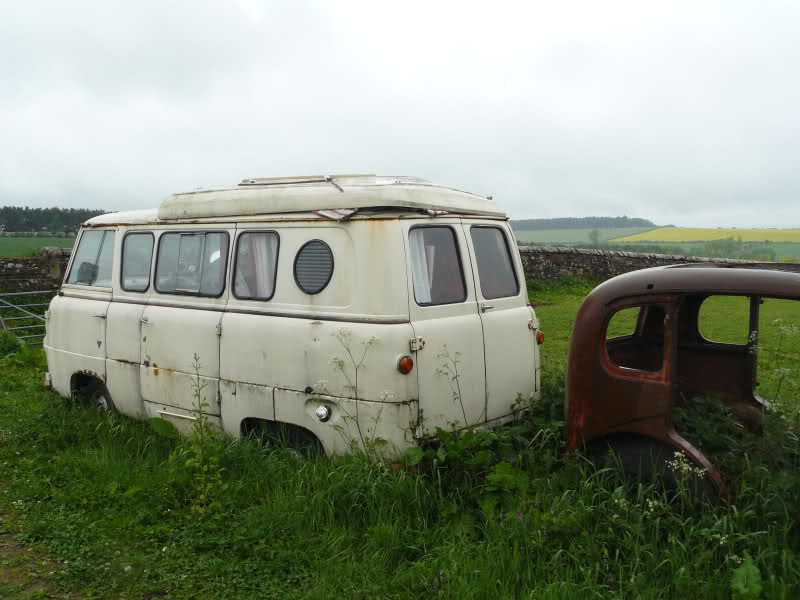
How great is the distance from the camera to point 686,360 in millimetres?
5699

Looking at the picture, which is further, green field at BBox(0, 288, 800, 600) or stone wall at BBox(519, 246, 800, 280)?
stone wall at BBox(519, 246, 800, 280)

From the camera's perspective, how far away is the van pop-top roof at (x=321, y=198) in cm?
538

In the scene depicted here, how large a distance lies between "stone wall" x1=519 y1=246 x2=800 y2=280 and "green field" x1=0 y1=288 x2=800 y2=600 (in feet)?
44.1

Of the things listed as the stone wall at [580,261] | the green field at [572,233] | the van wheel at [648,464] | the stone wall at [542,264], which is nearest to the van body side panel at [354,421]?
the van wheel at [648,464]

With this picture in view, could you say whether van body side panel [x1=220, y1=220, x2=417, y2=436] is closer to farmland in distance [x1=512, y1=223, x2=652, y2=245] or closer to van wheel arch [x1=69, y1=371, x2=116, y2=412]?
van wheel arch [x1=69, y1=371, x2=116, y2=412]

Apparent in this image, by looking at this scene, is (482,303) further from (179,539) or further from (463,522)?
(179,539)

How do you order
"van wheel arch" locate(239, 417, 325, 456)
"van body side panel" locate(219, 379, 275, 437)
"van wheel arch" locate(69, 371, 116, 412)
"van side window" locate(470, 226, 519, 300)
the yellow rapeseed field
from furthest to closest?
the yellow rapeseed field → "van wheel arch" locate(69, 371, 116, 412) → "van side window" locate(470, 226, 519, 300) → "van body side panel" locate(219, 379, 275, 437) → "van wheel arch" locate(239, 417, 325, 456)

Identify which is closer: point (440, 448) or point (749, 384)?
point (440, 448)

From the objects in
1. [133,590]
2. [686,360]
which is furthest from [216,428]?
[686,360]

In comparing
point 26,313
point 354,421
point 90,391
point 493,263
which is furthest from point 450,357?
point 26,313

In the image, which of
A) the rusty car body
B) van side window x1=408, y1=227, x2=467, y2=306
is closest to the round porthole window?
van side window x1=408, y1=227, x2=467, y2=306

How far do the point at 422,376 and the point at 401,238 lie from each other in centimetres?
98

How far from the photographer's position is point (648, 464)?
4660 mm

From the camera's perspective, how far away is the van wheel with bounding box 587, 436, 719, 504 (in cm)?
434
